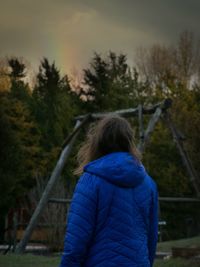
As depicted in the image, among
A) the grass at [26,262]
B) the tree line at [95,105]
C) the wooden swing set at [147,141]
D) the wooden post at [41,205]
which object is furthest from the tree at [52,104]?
the grass at [26,262]

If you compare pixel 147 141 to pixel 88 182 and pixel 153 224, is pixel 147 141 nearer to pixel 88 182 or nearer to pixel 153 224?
pixel 153 224

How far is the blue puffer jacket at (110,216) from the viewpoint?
3.48 meters

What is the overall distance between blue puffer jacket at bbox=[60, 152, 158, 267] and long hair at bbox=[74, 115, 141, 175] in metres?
0.05

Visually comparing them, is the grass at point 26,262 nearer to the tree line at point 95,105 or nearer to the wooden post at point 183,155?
the wooden post at point 183,155

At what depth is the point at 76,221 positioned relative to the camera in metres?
3.48

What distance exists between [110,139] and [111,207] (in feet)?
1.40

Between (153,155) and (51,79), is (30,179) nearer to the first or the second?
(153,155)

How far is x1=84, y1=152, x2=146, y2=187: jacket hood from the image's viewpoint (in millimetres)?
3623

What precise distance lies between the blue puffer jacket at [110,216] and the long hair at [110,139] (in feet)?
0.16

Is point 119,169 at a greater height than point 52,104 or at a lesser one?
greater

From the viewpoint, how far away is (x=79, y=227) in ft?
11.4

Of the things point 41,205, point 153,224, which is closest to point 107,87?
point 41,205

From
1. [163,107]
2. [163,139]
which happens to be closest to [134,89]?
[163,139]

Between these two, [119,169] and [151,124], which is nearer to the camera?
[119,169]
